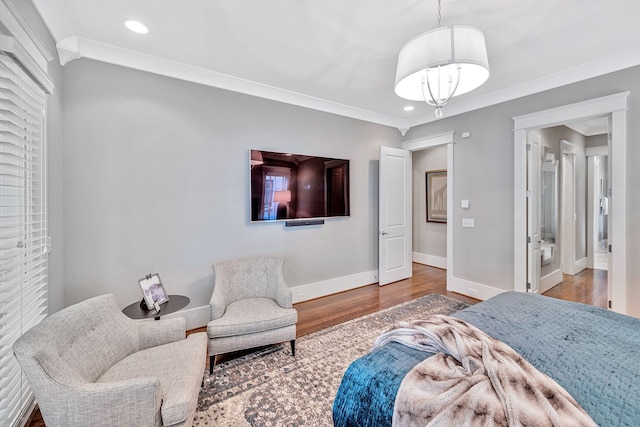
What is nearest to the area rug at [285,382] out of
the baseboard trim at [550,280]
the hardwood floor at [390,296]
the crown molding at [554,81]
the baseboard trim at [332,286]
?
the hardwood floor at [390,296]

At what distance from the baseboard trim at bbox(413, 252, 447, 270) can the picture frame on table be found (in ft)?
16.9

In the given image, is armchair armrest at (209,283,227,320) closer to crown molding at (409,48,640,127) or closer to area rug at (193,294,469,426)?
area rug at (193,294,469,426)

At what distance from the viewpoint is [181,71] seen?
109 inches

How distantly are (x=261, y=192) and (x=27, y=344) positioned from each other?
2.31 m

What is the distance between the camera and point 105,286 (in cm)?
253

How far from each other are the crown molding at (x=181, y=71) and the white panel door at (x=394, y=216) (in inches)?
41.4

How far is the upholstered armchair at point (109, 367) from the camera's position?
1169 mm

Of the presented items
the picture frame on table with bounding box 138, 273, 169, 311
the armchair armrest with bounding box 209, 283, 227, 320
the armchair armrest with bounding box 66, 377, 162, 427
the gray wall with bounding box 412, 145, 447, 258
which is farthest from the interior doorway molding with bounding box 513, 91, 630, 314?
the picture frame on table with bounding box 138, 273, 169, 311

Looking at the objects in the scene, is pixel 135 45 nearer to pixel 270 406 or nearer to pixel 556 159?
pixel 270 406

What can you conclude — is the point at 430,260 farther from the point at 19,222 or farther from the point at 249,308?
the point at 19,222

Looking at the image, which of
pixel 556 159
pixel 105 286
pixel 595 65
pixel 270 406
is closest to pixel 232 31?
pixel 105 286

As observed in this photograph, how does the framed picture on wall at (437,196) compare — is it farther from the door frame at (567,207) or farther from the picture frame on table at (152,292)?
the picture frame on table at (152,292)

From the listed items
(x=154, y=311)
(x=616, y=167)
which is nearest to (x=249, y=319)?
(x=154, y=311)

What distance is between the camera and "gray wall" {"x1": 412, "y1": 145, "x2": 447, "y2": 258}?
18.9 ft
